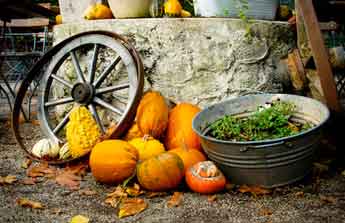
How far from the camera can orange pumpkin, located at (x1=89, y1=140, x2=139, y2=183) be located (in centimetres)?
210

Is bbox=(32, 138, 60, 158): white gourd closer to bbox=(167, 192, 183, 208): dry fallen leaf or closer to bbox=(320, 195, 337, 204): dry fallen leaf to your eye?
bbox=(167, 192, 183, 208): dry fallen leaf

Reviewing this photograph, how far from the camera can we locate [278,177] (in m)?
2.00

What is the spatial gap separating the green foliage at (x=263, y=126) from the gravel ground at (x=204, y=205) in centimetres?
28

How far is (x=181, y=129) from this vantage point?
251cm

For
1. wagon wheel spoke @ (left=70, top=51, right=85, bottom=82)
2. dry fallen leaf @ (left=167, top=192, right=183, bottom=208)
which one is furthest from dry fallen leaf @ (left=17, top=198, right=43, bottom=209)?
wagon wheel spoke @ (left=70, top=51, right=85, bottom=82)

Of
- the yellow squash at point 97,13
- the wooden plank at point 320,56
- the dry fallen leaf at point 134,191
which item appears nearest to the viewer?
the dry fallen leaf at point 134,191

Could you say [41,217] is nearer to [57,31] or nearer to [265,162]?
[265,162]

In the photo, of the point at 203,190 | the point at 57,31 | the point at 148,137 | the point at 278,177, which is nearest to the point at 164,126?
the point at 148,137

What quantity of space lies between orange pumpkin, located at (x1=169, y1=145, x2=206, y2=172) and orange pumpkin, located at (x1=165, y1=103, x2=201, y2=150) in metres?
0.16

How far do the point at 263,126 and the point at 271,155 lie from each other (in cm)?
26

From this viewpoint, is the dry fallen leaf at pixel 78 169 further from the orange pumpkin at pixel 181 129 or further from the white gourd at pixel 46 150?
the orange pumpkin at pixel 181 129

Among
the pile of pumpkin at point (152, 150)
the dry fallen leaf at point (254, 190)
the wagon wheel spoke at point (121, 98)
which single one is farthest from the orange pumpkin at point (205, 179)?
the wagon wheel spoke at point (121, 98)

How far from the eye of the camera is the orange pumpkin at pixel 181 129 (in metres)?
2.49

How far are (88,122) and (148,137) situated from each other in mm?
400
